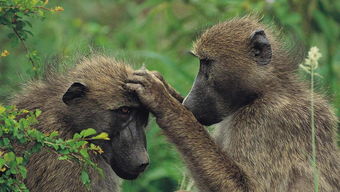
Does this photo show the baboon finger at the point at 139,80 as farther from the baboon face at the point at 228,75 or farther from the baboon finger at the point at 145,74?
the baboon face at the point at 228,75

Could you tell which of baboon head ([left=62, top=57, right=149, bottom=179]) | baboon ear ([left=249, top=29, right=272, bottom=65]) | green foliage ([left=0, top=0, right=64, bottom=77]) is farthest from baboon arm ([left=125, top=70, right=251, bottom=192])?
green foliage ([left=0, top=0, right=64, bottom=77])

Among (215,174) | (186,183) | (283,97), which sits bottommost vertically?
(186,183)

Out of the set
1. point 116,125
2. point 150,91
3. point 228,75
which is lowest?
point 116,125

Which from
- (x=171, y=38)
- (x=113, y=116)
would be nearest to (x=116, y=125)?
(x=113, y=116)

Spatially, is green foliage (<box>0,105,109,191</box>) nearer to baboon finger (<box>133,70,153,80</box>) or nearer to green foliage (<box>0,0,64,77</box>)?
green foliage (<box>0,0,64,77</box>)

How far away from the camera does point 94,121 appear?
17.4 feet

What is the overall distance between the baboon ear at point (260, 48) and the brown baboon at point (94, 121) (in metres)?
0.86

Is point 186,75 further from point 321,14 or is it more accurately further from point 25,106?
point 25,106

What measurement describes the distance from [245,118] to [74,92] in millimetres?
1176

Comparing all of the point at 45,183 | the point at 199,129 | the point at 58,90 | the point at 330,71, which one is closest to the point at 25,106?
the point at 58,90

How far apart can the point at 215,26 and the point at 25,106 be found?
1.47 meters

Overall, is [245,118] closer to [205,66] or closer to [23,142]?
[205,66]

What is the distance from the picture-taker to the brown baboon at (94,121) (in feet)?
17.0

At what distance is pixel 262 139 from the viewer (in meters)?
5.42
